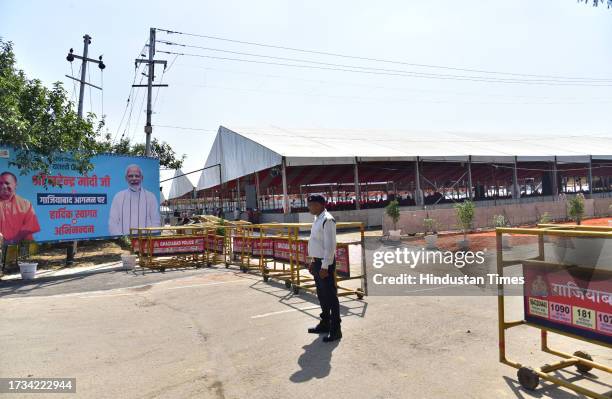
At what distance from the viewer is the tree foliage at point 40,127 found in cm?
1223

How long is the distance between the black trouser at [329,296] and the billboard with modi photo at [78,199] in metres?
12.0

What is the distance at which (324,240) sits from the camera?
564 cm

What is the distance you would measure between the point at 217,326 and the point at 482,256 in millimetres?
9476

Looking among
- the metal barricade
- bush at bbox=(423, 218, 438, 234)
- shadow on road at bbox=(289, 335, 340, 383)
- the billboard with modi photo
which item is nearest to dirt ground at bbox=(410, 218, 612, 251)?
bush at bbox=(423, 218, 438, 234)

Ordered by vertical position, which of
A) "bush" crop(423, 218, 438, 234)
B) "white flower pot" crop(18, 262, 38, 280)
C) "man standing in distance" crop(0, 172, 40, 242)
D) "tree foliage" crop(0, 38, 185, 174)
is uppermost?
"tree foliage" crop(0, 38, 185, 174)

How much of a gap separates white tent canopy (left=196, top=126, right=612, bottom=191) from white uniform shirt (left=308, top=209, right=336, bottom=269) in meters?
17.1

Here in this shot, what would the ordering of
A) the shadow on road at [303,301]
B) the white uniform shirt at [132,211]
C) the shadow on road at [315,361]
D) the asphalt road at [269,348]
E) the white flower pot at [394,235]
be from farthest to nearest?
the white flower pot at [394,235] → the white uniform shirt at [132,211] → the shadow on road at [303,301] → the shadow on road at [315,361] → the asphalt road at [269,348]

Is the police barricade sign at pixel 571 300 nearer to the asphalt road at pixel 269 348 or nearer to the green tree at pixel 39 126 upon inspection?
the asphalt road at pixel 269 348

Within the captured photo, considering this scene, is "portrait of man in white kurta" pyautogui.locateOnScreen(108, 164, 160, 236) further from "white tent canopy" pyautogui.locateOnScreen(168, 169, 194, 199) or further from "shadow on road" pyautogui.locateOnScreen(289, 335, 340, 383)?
"white tent canopy" pyautogui.locateOnScreen(168, 169, 194, 199)

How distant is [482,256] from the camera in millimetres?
12953

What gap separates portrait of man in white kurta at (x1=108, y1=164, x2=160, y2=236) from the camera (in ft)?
51.9

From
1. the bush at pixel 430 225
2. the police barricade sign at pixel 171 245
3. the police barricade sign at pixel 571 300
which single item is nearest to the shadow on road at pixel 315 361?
the police barricade sign at pixel 571 300

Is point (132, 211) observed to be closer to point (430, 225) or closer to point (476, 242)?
point (430, 225)

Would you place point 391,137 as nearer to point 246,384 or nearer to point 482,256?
point 482,256
